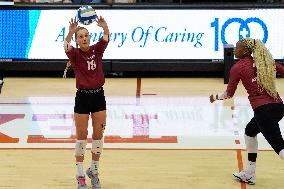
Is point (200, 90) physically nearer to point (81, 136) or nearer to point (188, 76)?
point (188, 76)

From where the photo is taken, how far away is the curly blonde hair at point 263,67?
8.77m

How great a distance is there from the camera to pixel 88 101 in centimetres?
881

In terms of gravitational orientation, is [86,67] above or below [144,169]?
above

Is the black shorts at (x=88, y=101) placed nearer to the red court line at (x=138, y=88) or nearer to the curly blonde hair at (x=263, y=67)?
the curly blonde hair at (x=263, y=67)

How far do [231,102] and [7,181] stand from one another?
5109 mm

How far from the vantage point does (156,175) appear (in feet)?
31.7

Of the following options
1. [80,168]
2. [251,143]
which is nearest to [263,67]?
[251,143]

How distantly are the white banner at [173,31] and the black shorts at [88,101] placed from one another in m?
5.98

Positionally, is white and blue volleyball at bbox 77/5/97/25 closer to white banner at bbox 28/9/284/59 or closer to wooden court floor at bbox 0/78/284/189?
wooden court floor at bbox 0/78/284/189

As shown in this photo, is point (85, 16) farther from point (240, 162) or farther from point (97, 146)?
point (240, 162)

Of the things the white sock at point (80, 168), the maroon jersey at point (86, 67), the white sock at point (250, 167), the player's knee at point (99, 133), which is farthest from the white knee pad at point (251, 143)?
the white sock at point (80, 168)

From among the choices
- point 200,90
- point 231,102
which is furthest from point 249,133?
point 200,90

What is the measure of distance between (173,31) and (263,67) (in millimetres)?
6152

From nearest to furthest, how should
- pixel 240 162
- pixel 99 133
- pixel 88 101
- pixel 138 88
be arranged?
pixel 88 101
pixel 99 133
pixel 240 162
pixel 138 88
